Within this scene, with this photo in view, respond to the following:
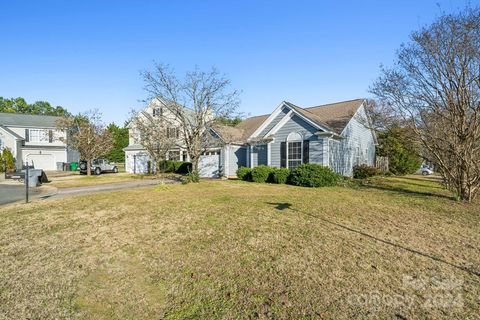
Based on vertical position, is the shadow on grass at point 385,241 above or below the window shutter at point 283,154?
below

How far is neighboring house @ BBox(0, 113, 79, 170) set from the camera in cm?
3197

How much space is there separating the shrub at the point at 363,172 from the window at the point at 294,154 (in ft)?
17.9

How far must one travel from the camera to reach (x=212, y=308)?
10.6ft

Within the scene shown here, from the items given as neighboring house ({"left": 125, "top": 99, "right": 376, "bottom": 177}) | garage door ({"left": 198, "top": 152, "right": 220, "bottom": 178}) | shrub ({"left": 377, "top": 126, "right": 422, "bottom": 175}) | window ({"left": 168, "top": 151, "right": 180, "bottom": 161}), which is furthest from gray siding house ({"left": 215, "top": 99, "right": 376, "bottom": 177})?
window ({"left": 168, "top": 151, "right": 180, "bottom": 161})

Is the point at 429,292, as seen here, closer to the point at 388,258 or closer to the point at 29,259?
the point at 388,258

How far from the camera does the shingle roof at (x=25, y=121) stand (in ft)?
108

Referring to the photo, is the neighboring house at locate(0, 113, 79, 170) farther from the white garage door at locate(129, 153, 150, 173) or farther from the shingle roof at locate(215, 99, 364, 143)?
the shingle roof at locate(215, 99, 364, 143)

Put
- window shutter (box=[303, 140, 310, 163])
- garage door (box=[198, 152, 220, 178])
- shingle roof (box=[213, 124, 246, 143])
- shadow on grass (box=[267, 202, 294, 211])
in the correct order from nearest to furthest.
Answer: shadow on grass (box=[267, 202, 294, 211]), window shutter (box=[303, 140, 310, 163]), shingle roof (box=[213, 124, 246, 143]), garage door (box=[198, 152, 220, 178])

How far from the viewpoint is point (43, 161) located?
1315 inches

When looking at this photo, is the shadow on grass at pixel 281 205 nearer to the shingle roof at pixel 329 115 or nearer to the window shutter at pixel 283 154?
the window shutter at pixel 283 154

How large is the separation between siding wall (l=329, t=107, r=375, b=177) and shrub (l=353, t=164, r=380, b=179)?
411mm

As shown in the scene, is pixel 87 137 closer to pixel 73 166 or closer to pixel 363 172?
pixel 73 166

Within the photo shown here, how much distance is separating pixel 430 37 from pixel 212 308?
12.7 m

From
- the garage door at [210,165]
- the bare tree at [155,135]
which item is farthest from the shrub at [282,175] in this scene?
the bare tree at [155,135]
